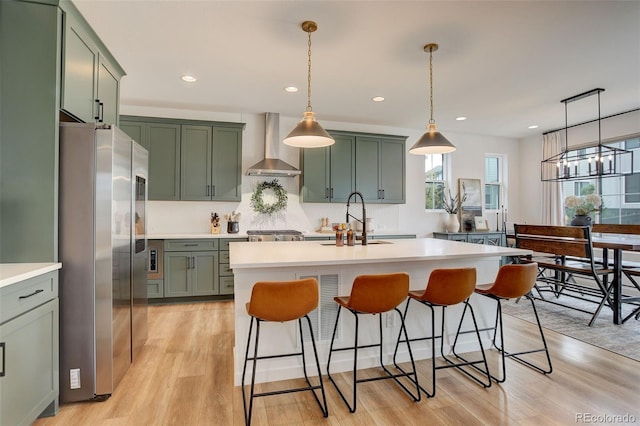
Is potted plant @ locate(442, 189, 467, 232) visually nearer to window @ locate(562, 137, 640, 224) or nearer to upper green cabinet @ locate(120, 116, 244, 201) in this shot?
window @ locate(562, 137, 640, 224)

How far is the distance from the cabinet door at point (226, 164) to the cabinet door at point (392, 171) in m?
2.29

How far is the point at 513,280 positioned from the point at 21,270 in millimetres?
3071

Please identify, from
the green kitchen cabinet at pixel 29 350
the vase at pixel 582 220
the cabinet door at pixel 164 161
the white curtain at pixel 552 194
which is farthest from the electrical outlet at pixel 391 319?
the white curtain at pixel 552 194

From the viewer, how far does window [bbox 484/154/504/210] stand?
6574mm

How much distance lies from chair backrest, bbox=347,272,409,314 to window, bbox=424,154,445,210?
4.31 meters

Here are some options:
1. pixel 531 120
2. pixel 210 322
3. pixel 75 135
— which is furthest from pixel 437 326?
pixel 531 120

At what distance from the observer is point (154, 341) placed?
124 inches

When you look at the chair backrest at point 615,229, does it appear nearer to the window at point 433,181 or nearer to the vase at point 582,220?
the vase at point 582,220

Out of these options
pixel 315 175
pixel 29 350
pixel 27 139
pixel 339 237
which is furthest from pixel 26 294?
pixel 315 175

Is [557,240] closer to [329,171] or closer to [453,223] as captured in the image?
[453,223]

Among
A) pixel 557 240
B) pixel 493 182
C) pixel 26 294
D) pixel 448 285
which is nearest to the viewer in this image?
pixel 26 294

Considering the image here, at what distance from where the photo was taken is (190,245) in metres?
4.34

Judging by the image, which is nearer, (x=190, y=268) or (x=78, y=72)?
(x=78, y=72)

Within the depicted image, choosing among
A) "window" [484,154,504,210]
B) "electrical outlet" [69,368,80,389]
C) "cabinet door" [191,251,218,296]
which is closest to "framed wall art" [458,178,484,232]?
"window" [484,154,504,210]
